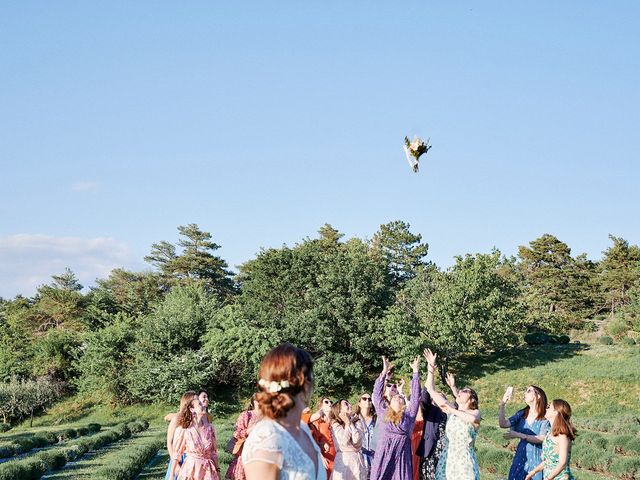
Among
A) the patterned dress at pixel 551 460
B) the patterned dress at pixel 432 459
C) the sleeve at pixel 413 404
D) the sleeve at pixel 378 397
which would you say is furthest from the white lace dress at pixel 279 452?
the sleeve at pixel 378 397

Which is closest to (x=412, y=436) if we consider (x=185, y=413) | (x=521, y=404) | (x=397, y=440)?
(x=397, y=440)

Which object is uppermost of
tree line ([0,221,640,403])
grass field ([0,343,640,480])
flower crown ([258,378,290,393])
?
tree line ([0,221,640,403])

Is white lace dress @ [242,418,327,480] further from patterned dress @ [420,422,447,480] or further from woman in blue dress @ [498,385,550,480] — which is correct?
patterned dress @ [420,422,447,480]

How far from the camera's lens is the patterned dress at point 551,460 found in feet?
24.0

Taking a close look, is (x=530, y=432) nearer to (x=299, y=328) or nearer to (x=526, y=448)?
(x=526, y=448)

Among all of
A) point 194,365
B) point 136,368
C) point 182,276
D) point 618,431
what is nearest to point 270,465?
point 618,431

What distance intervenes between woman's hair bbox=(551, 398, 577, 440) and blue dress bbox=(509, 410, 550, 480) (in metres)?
0.85

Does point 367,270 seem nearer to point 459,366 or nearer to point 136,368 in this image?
point 459,366

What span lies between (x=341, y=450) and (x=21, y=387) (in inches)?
1253

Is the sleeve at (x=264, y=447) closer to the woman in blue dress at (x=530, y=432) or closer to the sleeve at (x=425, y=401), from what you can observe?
the woman in blue dress at (x=530, y=432)

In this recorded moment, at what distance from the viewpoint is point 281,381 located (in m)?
2.71

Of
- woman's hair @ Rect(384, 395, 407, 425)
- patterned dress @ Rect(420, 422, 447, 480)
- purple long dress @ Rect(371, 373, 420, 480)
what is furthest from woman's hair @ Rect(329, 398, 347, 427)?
patterned dress @ Rect(420, 422, 447, 480)

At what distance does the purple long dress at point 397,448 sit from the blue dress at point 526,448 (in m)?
1.23

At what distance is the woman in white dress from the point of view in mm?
2619
